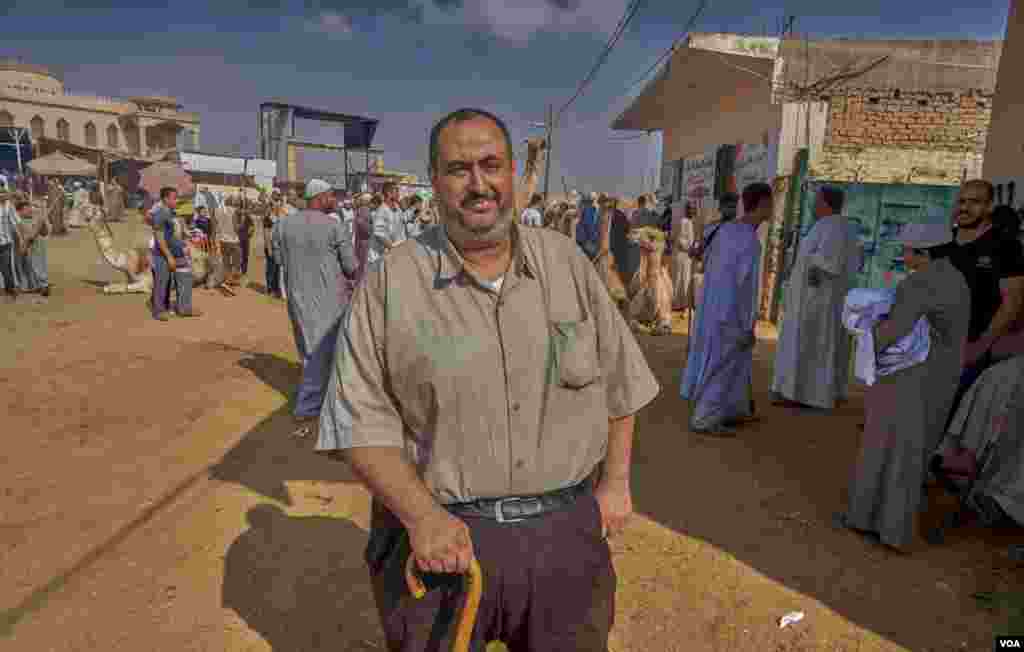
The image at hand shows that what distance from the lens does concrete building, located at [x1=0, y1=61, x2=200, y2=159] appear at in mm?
42438

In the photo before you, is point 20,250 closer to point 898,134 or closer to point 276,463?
point 276,463

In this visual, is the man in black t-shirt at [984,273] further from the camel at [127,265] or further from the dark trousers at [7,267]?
the dark trousers at [7,267]

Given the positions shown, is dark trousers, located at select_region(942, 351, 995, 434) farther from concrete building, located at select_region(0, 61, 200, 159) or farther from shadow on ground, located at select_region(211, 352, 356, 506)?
concrete building, located at select_region(0, 61, 200, 159)

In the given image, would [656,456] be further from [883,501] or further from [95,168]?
[95,168]

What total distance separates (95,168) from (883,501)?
33.0 meters

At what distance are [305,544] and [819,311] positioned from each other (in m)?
4.62

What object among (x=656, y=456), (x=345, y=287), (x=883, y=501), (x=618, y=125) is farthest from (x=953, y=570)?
(x=618, y=125)

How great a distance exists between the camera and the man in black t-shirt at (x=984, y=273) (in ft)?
12.9

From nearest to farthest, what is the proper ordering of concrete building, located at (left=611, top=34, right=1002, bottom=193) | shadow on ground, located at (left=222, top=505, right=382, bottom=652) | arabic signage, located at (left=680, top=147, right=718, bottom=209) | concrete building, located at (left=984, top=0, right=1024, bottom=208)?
shadow on ground, located at (left=222, top=505, right=382, bottom=652), concrete building, located at (left=984, top=0, right=1024, bottom=208), concrete building, located at (left=611, top=34, right=1002, bottom=193), arabic signage, located at (left=680, top=147, right=718, bottom=209)

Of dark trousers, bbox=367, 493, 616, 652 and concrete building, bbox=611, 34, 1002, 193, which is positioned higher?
concrete building, bbox=611, 34, 1002, 193

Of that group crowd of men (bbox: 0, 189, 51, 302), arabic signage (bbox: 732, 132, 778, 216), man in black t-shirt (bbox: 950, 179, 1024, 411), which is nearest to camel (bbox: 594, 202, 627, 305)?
arabic signage (bbox: 732, 132, 778, 216)

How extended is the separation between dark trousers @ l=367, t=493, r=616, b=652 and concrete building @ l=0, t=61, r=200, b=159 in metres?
48.8

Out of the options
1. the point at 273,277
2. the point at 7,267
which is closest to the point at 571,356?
the point at 273,277

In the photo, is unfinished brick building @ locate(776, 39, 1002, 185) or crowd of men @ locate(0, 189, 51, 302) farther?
crowd of men @ locate(0, 189, 51, 302)
